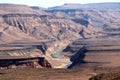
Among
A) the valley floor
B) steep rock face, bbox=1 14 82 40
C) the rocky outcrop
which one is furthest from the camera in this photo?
steep rock face, bbox=1 14 82 40

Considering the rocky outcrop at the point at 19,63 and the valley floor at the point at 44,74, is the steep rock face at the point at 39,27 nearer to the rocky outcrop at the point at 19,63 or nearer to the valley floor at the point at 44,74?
the rocky outcrop at the point at 19,63

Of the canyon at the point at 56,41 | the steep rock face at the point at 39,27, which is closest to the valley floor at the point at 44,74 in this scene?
the canyon at the point at 56,41

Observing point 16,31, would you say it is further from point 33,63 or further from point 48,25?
point 33,63

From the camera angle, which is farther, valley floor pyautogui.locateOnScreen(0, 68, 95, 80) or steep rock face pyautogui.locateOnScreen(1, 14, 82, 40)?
steep rock face pyautogui.locateOnScreen(1, 14, 82, 40)

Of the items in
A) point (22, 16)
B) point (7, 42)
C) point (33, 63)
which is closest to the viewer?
point (33, 63)

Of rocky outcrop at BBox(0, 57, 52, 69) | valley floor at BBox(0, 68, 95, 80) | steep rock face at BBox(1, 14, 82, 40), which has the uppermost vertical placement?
valley floor at BBox(0, 68, 95, 80)

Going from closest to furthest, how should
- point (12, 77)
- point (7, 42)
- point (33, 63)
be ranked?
point (12, 77) < point (33, 63) < point (7, 42)

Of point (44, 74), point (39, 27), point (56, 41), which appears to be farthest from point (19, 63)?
point (39, 27)

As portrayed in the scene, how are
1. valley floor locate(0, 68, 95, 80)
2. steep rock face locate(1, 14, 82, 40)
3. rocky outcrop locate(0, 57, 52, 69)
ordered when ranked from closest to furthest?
valley floor locate(0, 68, 95, 80) < rocky outcrop locate(0, 57, 52, 69) < steep rock face locate(1, 14, 82, 40)

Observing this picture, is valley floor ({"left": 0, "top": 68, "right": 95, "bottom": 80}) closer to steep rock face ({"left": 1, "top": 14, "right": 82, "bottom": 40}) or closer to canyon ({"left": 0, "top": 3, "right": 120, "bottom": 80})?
canyon ({"left": 0, "top": 3, "right": 120, "bottom": 80})

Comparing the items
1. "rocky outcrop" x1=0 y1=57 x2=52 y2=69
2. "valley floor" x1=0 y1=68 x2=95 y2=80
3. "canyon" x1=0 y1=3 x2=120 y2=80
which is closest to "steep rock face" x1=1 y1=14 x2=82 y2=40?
"canyon" x1=0 y1=3 x2=120 y2=80

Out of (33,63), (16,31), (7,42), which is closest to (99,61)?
(33,63)
